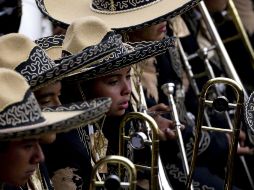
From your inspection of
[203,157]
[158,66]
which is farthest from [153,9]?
[203,157]

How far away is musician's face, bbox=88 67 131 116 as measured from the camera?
157 inches

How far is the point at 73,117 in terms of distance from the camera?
297cm

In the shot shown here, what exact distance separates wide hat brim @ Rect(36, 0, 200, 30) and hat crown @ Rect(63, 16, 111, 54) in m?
0.63

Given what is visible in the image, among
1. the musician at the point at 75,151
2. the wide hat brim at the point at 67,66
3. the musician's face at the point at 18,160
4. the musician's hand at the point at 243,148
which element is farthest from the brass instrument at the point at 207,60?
the musician's face at the point at 18,160

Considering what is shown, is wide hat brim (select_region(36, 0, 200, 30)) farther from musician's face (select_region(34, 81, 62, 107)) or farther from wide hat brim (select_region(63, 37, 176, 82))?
musician's face (select_region(34, 81, 62, 107))

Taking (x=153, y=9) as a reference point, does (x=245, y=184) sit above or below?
below

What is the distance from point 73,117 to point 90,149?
1.02 m

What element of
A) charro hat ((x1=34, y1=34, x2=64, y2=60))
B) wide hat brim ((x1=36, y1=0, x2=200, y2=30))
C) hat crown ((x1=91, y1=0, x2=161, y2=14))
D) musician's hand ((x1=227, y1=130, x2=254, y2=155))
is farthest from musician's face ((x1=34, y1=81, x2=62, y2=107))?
musician's hand ((x1=227, y1=130, x2=254, y2=155))

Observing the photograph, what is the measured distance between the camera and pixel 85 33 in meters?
3.97

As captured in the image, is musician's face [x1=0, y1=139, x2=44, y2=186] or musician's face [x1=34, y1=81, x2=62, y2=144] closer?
musician's face [x1=0, y1=139, x2=44, y2=186]

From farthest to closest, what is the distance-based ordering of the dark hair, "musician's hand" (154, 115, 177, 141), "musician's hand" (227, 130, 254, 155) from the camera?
"musician's hand" (227, 130, 254, 155)
"musician's hand" (154, 115, 177, 141)
the dark hair

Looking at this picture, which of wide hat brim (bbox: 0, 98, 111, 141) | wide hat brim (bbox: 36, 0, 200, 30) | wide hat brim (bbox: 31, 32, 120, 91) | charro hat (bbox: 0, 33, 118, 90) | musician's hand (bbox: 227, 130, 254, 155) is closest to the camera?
wide hat brim (bbox: 0, 98, 111, 141)

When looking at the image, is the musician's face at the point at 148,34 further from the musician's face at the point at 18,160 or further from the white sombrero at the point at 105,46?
the musician's face at the point at 18,160

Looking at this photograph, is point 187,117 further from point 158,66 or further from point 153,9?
point 153,9
